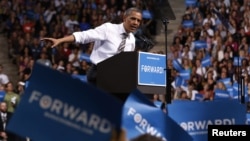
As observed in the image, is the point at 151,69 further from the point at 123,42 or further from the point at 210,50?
the point at 210,50

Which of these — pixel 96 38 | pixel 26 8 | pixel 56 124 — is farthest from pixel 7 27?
pixel 56 124

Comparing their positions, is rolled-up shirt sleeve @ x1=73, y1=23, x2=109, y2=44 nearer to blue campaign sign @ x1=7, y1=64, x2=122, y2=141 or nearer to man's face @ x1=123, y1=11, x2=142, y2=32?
man's face @ x1=123, y1=11, x2=142, y2=32

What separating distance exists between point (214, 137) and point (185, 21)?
44.8 feet

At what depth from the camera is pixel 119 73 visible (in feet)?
16.7

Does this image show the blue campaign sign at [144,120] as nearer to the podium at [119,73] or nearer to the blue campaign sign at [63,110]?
the blue campaign sign at [63,110]

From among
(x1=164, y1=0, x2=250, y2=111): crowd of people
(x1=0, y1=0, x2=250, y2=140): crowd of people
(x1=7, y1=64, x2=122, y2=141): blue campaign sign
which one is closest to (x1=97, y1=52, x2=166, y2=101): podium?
(x1=7, y1=64, x2=122, y2=141): blue campaign sign

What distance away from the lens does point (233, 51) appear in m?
14.7

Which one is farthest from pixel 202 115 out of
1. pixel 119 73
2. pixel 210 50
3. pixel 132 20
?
pixel 210 50

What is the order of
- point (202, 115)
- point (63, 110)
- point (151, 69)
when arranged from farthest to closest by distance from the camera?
point (151, 69)
point (202, 115)
point (63, 110)

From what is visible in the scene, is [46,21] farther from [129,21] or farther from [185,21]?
[129,21]

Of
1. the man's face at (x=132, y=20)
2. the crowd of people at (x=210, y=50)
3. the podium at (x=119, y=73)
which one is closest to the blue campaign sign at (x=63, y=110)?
the podium at (x=119, y=73)

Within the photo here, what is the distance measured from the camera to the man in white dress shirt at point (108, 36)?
215 inches

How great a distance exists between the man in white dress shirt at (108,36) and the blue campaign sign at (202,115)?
1.36 meters

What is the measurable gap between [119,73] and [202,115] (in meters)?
1.07
